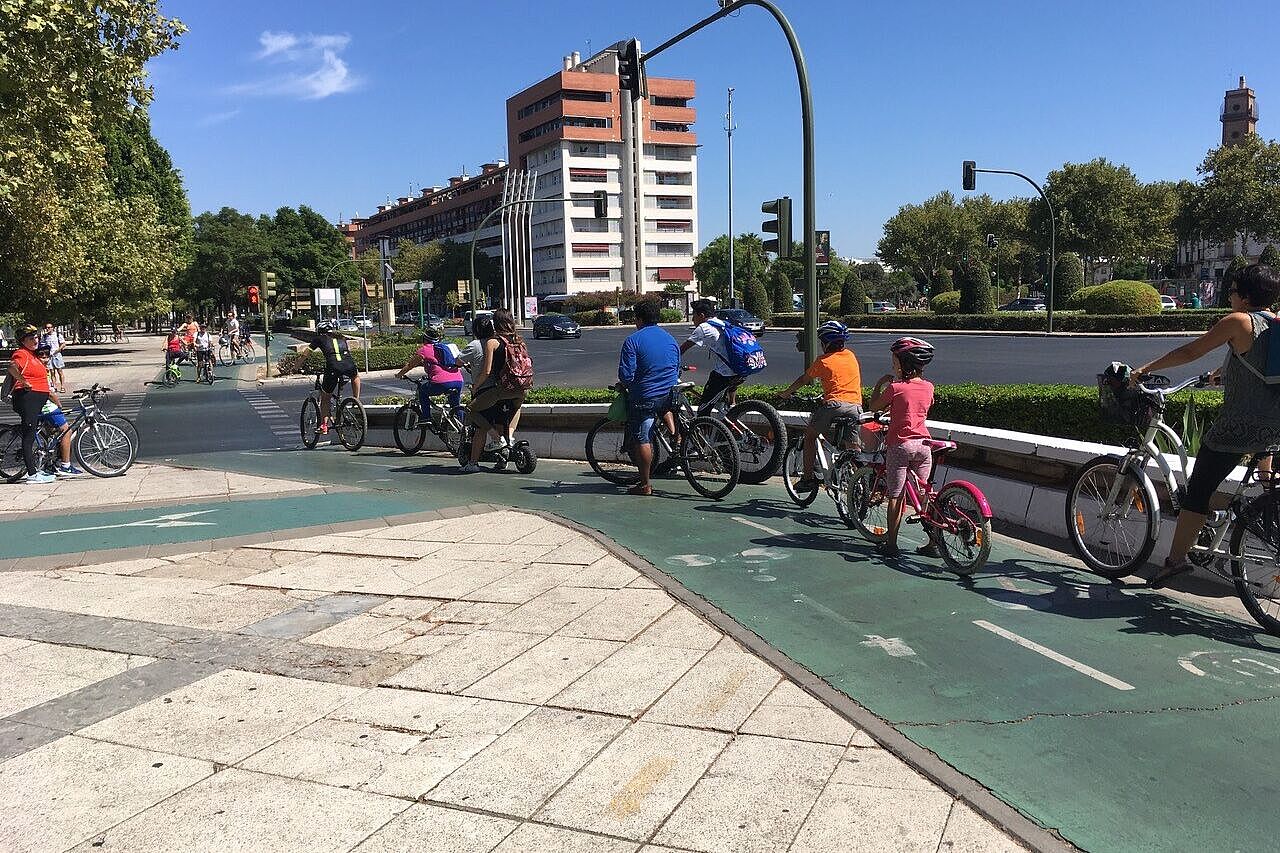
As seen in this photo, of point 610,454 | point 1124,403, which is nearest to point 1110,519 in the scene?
point 1124,403

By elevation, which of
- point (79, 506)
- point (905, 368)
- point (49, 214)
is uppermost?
point (49, 214)

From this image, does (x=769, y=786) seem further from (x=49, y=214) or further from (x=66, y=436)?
(x=49, y=214)

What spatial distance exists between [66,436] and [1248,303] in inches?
466

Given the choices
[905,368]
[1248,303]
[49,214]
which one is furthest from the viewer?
[49,214]

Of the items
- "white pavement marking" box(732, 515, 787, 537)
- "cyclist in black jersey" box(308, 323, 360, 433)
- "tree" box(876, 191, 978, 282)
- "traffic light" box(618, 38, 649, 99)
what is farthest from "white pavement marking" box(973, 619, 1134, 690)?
"tree" box(876, 191, 978, 282)

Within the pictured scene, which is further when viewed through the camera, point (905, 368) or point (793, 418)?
point (793, 418)

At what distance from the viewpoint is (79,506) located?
362 inches

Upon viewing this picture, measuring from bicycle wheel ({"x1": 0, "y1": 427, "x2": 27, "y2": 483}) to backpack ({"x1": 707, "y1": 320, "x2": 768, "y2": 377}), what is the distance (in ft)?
27.5

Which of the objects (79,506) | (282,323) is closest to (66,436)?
(79,506)

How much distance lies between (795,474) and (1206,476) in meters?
4.59

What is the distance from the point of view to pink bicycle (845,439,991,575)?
209 inches

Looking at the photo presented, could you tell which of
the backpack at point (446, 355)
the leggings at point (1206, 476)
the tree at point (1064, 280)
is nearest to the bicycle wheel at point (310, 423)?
the backpack at point (446, 355)

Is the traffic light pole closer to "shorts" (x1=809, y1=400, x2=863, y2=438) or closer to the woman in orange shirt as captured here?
"shorts" (x1=809, y1=400, x2=863, y2=438)

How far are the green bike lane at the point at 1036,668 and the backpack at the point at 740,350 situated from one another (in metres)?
1.68
